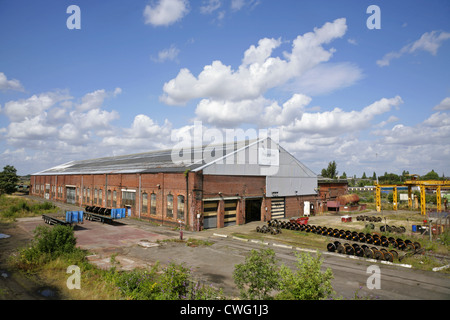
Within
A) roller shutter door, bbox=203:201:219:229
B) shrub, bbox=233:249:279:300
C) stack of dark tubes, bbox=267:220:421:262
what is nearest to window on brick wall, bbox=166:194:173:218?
roller shutter door, bbox=203:201:219:229

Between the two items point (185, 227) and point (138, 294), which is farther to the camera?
point (185, 227)

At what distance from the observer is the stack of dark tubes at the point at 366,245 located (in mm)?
17255

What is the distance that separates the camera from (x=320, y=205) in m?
44.9

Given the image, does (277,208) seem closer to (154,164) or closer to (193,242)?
(154,164)

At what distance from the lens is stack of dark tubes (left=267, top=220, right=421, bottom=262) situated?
56.6 ft

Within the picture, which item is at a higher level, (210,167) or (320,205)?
(210,167)

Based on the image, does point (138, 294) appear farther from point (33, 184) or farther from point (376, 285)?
point (33, 184)

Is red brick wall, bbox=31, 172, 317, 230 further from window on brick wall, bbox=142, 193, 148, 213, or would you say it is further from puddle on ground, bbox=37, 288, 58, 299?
puddle on ground, bbox=37, 288, 58, 299

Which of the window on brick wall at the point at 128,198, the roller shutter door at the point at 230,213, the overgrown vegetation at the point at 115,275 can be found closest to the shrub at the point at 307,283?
the overgrown vegetation at the point at 115,275

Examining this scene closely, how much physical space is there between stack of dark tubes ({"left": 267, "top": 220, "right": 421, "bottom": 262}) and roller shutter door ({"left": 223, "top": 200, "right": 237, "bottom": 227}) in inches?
205
